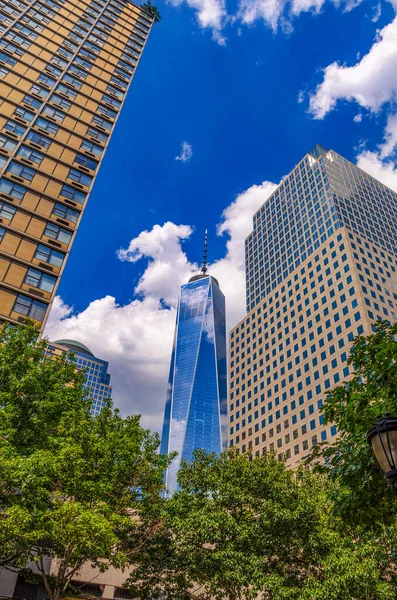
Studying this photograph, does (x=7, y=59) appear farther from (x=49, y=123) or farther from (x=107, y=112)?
(x=107, y=112)

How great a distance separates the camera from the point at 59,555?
18062mm

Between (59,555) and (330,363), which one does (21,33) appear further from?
(330,363)

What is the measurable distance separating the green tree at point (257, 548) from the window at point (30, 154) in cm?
3414

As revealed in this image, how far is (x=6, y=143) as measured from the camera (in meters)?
40.4

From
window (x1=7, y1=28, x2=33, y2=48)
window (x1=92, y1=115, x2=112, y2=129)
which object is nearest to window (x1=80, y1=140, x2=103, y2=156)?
window (x1=92, y1=115, x2=112, y2=129)

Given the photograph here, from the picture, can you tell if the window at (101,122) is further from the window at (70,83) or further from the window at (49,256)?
the window at (49,256)

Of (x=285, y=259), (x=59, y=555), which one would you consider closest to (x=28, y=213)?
(x=59, y=555)

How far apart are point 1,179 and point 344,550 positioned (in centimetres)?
3898

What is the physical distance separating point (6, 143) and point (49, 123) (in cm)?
639

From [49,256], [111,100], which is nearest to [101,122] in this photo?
[111,100]

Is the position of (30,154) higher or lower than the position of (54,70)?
lower

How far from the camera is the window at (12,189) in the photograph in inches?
1485

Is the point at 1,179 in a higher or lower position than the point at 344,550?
higher

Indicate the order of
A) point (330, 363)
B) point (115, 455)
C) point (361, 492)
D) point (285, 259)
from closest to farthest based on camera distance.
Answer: point (361, 492) → point (115, 455) → point (330, 363) → point (285, 259)
